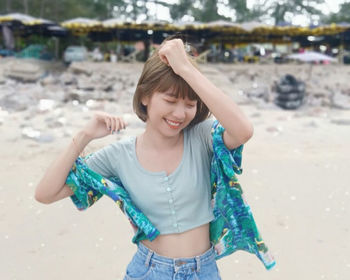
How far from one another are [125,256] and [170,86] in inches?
83.3

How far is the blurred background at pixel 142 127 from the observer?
297 centimetres

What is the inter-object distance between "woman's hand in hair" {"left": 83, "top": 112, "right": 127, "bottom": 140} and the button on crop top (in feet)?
0.45

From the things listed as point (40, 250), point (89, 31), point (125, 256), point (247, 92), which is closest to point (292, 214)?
point (125, 256)

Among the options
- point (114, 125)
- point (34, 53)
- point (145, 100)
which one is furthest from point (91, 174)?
point (34, 53)

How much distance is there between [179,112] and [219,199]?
0.37 meters

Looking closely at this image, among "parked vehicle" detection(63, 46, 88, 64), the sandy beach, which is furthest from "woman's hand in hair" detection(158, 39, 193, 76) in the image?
"parked vehicle" detection(63, 46, 88, 64)

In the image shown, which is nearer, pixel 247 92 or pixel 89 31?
pixel 247 92

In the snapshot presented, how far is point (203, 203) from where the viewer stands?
140 cm

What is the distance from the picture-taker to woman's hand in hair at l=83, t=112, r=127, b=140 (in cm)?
128

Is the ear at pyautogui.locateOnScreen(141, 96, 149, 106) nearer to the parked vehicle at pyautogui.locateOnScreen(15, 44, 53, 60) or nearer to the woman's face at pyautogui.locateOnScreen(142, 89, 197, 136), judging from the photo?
the woman's face at pyautogui.locateOnScreen(142, 89, 197, 136)

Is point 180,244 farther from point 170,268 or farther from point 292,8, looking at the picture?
point 292,8

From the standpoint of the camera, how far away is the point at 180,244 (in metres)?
1.36

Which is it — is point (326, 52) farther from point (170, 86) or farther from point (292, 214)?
point (170, 86)

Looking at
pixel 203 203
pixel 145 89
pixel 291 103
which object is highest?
pixel 145 89
